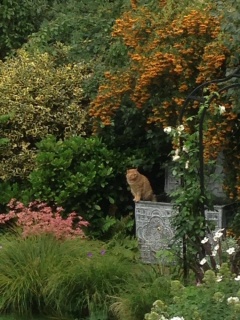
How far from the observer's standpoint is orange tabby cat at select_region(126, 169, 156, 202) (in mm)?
9797

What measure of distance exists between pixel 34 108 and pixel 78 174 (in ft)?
3.51

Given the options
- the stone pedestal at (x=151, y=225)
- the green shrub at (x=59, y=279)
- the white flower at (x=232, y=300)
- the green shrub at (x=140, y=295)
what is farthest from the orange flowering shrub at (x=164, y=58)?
the white flower at (x=232, y=300)

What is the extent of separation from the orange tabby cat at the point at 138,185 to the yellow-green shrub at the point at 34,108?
1.04m

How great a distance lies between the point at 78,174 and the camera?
9.86 meters

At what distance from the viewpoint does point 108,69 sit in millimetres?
10039

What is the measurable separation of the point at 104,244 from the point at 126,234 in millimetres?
1086

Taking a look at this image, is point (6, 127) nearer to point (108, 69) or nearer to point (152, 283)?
point (108, 69)

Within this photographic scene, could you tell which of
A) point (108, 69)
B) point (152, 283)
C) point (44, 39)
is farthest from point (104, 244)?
point (44, 39)

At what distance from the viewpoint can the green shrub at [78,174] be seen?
9836 millimetres

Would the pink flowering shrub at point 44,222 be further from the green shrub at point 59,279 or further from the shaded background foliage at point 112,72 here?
the shaded background foliage at point 112,72

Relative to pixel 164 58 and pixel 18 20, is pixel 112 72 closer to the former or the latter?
pixel 164 58

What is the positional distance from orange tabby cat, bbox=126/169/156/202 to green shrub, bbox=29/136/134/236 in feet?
0.99

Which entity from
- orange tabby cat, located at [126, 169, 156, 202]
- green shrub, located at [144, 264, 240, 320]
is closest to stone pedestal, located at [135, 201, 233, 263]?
orange tabby cat, located at [126, 169, 156, 202]

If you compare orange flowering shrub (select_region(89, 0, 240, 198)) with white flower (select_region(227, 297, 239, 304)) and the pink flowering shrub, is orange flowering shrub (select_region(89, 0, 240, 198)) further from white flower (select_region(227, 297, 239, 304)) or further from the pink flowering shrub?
white flower (select_region(227, 297, 239, 304))
